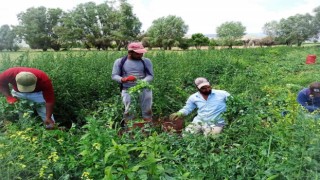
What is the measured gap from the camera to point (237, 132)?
427 cm

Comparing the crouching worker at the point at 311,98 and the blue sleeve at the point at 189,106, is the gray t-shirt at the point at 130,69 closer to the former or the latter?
the blue sleeve at the point at 189,106

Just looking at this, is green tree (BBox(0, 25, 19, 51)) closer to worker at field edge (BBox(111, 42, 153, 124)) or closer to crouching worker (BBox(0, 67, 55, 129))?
crouching worker (BBox(0, 67, 55, 129))

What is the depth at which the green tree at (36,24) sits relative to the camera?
6959 mm

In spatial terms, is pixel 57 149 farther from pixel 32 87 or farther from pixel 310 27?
pixel 310 27

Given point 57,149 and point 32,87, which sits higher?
point 32,87

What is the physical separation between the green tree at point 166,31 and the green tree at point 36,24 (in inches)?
1621

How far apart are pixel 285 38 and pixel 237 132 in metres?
61.7

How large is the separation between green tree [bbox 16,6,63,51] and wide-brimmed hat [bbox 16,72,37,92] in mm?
2391

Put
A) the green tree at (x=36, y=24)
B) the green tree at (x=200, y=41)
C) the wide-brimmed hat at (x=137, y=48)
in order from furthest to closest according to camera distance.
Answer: the green tree at (x=200, y=41)
the green tree at (x=36, y=24)
the wide-brimmed hat at (x=137, y=48)

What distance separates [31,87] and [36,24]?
3749mm

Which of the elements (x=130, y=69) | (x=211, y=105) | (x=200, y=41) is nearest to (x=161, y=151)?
(x=211, y=105)

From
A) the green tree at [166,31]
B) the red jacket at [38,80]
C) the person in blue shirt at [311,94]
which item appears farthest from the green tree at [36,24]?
the green tree at [166,31]

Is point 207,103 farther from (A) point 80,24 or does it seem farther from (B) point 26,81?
(A) point 80,24

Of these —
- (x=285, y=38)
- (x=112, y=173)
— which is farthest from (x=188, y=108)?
(x=285, y=38)
